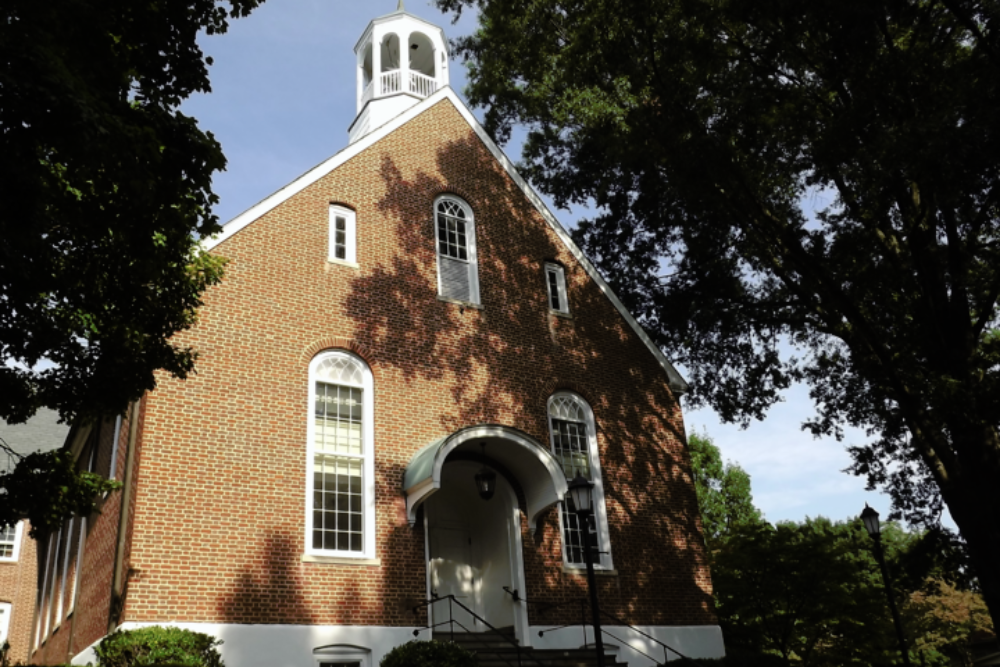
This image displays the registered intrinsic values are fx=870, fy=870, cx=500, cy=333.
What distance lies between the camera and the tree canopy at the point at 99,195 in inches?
266

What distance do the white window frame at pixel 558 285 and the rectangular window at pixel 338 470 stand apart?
5017mm

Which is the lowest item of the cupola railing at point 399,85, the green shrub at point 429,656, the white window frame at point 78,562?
the green shrub at point 429,656

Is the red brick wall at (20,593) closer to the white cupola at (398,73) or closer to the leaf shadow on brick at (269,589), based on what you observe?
the white cupola at (398,73)

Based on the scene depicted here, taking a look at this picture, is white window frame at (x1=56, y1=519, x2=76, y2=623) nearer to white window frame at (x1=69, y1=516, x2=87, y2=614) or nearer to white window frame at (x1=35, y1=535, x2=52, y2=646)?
white window frame at (x1=69, y1=516, x2=87, y2=614)

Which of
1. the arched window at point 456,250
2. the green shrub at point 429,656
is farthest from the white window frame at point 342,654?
the arched window at point 456,250

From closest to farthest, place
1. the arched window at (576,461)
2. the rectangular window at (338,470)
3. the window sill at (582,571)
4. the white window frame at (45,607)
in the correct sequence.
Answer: the rectangular window at (338,470) → the window sill at (582,571) → the arched window at (576,461) → the white window frame at (45,607)

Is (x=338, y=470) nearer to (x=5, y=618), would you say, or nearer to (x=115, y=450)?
(x=115, y=450)

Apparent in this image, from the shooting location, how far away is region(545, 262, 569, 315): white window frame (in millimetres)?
17953

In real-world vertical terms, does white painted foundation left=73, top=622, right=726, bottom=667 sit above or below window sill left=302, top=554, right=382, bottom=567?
below

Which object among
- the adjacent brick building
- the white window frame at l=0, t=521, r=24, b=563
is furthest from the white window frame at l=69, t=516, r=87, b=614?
the white window frame at l=0, t=521, r=24, b=563

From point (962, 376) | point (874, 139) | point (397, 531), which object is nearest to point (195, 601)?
point (397, 531)

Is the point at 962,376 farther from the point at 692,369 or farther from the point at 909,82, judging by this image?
the point at 692,369

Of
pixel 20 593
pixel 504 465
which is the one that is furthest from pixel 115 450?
pixel 20 593

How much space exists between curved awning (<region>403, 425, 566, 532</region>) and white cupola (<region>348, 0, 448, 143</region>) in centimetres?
973
